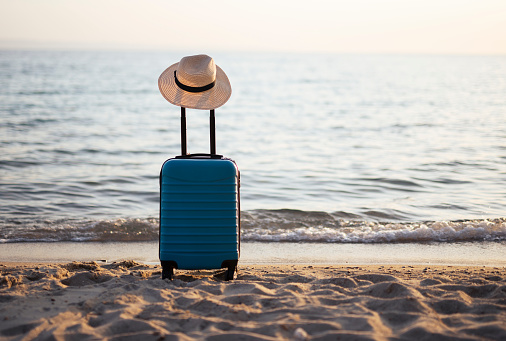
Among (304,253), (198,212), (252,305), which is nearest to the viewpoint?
(252,305)

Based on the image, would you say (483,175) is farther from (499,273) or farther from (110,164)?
(110,164)

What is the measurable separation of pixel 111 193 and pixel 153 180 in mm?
1101

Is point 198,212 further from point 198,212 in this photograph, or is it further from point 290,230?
point 290,230

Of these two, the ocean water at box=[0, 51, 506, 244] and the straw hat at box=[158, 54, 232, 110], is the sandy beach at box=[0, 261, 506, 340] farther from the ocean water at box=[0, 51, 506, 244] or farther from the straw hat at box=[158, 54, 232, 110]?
the ocean water at box=[0, 51, 506, 244]

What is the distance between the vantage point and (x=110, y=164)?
1005 cm

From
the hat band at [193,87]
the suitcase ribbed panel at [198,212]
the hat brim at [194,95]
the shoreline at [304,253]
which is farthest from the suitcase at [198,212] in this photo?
the shoreline at [304,253]

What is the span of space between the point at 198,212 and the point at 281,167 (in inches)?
255

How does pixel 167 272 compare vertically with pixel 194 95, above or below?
below

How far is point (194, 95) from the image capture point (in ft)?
12.6

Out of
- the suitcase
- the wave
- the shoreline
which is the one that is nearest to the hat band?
the suitcase

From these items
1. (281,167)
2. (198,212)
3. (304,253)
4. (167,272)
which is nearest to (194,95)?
(198,212)

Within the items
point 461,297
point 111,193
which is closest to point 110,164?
point 111,193

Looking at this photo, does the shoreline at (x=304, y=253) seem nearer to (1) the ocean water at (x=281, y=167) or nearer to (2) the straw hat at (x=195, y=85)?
(1) the ocean water at (x=281, y=167)

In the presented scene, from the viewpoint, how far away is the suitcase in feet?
11.9
